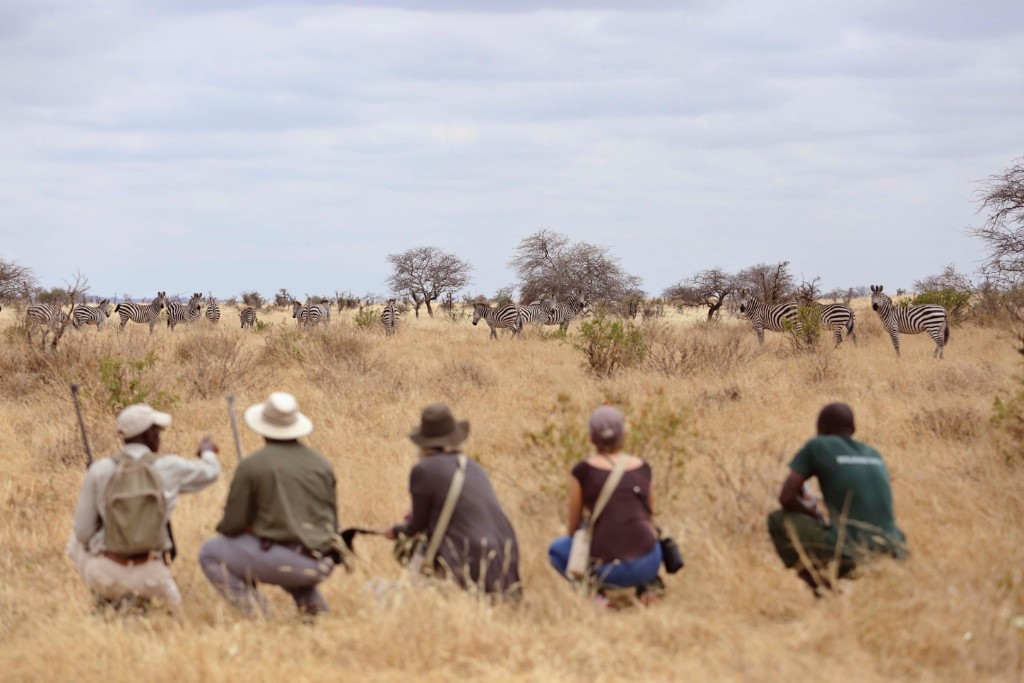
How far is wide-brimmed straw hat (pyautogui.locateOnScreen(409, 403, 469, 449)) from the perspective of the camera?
19.0 feet

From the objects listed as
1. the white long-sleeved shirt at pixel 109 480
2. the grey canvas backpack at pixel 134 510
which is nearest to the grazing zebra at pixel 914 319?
the white long-sleeved shirt at pixel 109 480

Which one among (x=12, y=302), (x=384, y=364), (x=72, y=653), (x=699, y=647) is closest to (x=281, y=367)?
(x=384, y=364)

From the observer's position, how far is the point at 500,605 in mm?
5637

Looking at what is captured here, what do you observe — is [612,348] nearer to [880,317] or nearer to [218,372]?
[218,372]

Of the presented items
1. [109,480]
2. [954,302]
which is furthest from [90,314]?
[109,480]

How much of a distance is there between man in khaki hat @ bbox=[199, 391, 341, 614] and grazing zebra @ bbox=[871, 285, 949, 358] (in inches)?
610

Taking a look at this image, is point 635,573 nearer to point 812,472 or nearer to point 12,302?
point 812,472

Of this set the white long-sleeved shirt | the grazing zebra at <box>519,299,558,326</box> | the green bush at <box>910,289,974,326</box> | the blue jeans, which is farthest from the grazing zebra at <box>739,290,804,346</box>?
the white long-sleeved shirt

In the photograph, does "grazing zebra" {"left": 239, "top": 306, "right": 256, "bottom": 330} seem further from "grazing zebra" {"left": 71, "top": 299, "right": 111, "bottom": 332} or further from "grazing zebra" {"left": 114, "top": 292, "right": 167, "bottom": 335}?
"grazing zebra" {"left": 71, "top": 299, "right": 111, "bottom": 332}

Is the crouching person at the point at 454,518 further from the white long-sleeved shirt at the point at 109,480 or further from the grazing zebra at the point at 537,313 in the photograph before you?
the grazing zebra at the point at 537,313

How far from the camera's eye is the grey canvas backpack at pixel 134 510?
231 inches

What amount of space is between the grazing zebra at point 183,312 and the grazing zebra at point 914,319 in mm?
22884

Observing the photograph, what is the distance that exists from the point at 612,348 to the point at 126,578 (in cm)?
1150

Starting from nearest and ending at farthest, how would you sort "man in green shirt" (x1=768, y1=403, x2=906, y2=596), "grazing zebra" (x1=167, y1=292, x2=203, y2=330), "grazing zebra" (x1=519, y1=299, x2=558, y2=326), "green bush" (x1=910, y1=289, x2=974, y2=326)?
"man in green shirt" (x1=768, y1=403, x2=906, y2=596)
"green bush" (x1=910, y1=289, x2=974, y2=326)
"grazing zebra" (x1=519, y1=299, x2=558, y2=326)
"grazing zebra" (x1=167, y1=292, x2=203, y2=330)
